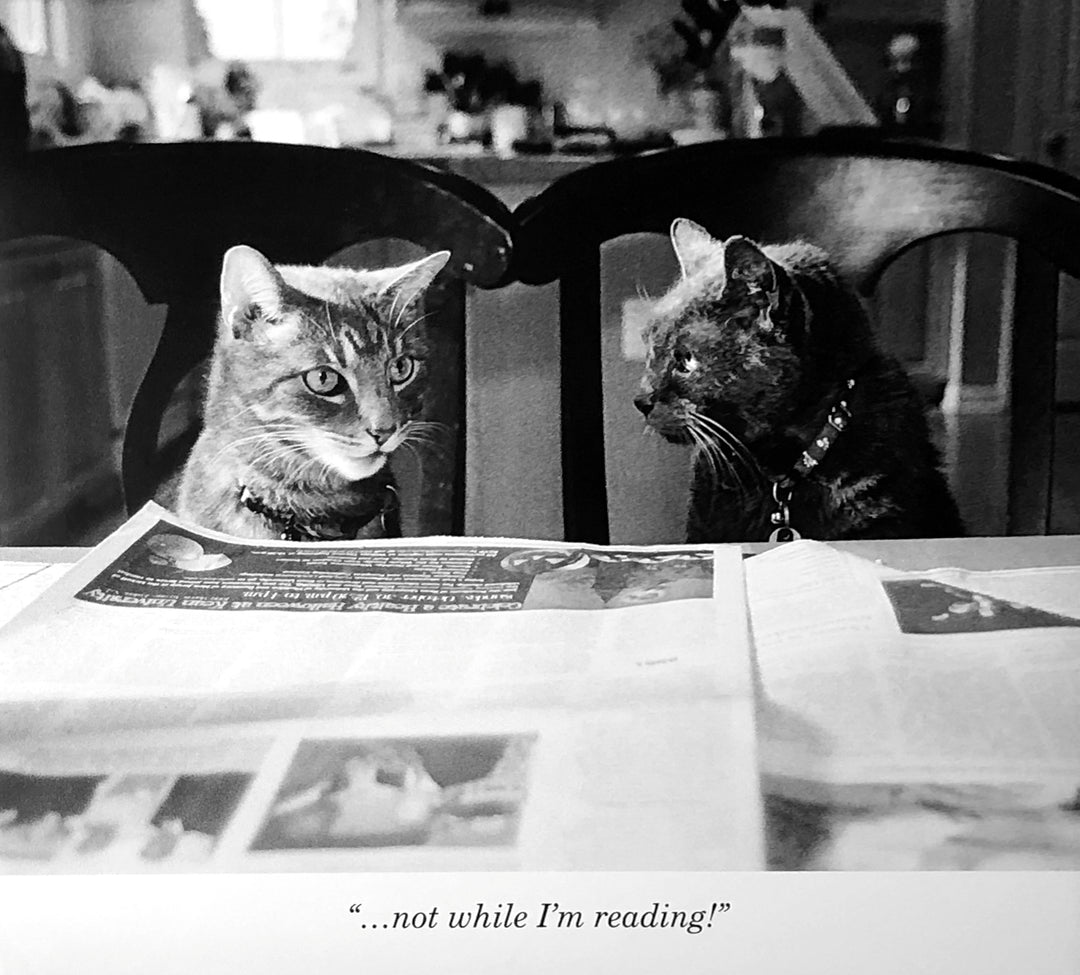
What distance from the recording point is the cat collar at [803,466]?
878mm

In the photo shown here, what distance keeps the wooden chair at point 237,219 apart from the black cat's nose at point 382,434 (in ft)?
0.12

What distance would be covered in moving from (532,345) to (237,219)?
0.24 metres

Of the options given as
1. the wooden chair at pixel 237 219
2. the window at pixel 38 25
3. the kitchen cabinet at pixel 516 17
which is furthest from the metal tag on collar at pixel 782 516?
the window at pixel 38 25

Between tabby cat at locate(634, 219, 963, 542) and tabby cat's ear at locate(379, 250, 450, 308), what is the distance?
0.17 metres

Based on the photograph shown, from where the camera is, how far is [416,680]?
0.61m

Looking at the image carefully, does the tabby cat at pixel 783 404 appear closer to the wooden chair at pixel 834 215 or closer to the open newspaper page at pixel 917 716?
the wooden chair at pixel 834 215

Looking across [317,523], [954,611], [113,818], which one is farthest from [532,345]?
[113,818]

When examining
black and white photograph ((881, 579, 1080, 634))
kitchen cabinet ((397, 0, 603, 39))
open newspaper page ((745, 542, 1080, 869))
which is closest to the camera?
open newspaper page ((745, 542, 1080, 869))

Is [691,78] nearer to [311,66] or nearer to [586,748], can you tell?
[311,66]

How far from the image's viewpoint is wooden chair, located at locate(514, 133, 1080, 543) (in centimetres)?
85

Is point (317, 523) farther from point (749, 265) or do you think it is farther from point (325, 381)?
point (749, 265)

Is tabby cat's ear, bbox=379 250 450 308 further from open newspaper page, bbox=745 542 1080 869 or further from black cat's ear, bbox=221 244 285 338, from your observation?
open newspaper page, bbox=745 542 1080 869

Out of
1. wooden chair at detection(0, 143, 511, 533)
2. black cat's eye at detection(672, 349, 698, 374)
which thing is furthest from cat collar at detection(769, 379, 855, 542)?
wooden chair at detection(0, 143, 511, 533)

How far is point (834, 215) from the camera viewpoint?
0.86 m
